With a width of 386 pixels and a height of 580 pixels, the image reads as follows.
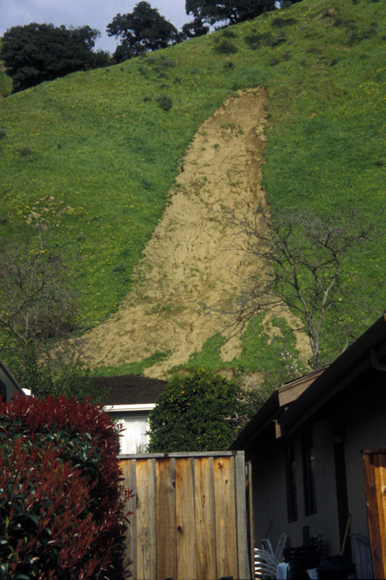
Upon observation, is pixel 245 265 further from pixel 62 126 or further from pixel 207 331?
pixel 62 126

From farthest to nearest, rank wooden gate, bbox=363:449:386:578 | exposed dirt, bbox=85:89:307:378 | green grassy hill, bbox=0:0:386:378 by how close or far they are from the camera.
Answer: green grassy hill, bbox=0:0:386:378 < exposed dirt, bbox=85:89:307:378 < wooden gate, bbox=363:449:386:578

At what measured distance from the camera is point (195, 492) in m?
6.09

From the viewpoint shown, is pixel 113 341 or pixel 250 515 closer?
pixel 250 515

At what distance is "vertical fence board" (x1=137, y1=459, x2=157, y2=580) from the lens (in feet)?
19.3

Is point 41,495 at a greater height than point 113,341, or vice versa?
point 113,341

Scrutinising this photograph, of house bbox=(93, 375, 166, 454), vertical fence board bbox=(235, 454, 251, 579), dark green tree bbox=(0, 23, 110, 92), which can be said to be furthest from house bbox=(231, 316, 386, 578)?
dark green tree bbox=(0, 23, 110, 92)

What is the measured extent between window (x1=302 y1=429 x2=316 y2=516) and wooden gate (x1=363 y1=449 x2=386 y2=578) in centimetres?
383

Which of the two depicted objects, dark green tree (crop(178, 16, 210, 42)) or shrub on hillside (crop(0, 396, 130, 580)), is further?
dark green tree (crop(178, 16, 210, 42))

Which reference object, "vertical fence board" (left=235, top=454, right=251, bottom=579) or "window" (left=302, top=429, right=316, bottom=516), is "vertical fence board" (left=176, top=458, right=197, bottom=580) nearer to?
"vertical fence board" (left=235, top=454, right=251, bottom=579)

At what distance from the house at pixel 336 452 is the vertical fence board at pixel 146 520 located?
2.06m

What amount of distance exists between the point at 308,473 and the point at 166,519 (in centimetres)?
338

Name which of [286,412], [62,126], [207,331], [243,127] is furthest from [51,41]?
[286,412]

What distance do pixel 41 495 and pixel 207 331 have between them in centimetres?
2750

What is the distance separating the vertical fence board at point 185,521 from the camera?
19.3ft
